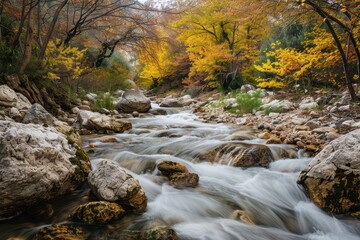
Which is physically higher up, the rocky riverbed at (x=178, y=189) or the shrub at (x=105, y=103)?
the shrub at (x=105, y=103)

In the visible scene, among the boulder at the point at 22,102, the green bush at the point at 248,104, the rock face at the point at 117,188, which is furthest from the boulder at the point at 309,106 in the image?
the boulder at the point at 22,102

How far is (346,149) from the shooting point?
3219 millimetres

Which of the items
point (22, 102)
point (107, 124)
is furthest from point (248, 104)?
point (22, 102)

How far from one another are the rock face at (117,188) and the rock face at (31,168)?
367mm

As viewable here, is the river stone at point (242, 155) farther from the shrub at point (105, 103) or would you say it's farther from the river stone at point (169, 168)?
the shrub at point (105, 103)

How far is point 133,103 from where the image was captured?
420 inches

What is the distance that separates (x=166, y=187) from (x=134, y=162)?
1.04 meters

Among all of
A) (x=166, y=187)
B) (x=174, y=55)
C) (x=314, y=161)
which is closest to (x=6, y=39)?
(x=166, y=187)

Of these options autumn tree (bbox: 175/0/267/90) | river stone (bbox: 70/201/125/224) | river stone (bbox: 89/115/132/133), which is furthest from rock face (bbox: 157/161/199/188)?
autumn tree (bbox: 175/0/267/90)

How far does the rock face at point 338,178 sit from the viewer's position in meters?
3.03

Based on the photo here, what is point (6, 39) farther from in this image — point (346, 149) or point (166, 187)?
point (346, 149)

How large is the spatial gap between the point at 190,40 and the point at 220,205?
1182cm

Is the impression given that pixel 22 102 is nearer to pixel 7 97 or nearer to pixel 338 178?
pixel 7 97

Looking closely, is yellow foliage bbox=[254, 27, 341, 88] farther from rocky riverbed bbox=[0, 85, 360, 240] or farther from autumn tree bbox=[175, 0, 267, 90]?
autumn tree bbox=[175, 0, 267, 90]
